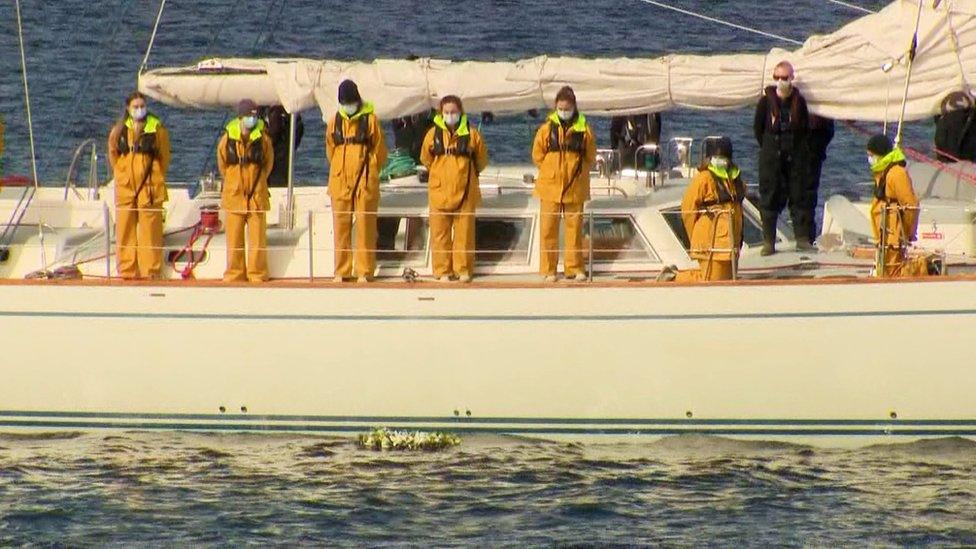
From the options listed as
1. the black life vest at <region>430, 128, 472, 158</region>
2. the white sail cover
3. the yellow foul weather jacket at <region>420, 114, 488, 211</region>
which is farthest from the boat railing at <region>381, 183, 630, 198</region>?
the black life vest at <region>430, 128, 472, 158</region>

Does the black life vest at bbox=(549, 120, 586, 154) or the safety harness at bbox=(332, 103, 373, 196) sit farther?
the safety harness at bbox=(332, 103, 373, 196)

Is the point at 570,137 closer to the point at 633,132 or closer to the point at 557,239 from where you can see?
the point at 557,239

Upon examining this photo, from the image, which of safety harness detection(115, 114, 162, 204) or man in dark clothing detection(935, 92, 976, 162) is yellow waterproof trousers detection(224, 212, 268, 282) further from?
man in dark clothing detection(935, 92, 976, 162)

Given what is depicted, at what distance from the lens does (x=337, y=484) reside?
68.7 ft

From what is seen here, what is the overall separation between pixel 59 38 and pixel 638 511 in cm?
2706

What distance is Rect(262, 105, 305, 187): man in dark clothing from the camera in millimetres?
24078

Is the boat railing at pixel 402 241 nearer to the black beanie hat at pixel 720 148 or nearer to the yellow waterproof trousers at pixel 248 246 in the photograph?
the yellow waterproof trousers at pixel 248 246

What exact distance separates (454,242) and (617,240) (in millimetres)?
1713

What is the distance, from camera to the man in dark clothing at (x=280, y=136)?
24.1 m

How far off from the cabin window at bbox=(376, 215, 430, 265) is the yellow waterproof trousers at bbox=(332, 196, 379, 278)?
50 cm

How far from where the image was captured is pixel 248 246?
22188 mm

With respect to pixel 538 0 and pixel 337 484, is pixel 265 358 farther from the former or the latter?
pixel 538 0

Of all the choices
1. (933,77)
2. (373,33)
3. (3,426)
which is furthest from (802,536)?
(373,33)

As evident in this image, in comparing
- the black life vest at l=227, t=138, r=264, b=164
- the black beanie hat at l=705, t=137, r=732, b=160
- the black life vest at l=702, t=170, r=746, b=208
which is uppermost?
the black beanie hat at l=705, t=137, r=732, b=160
